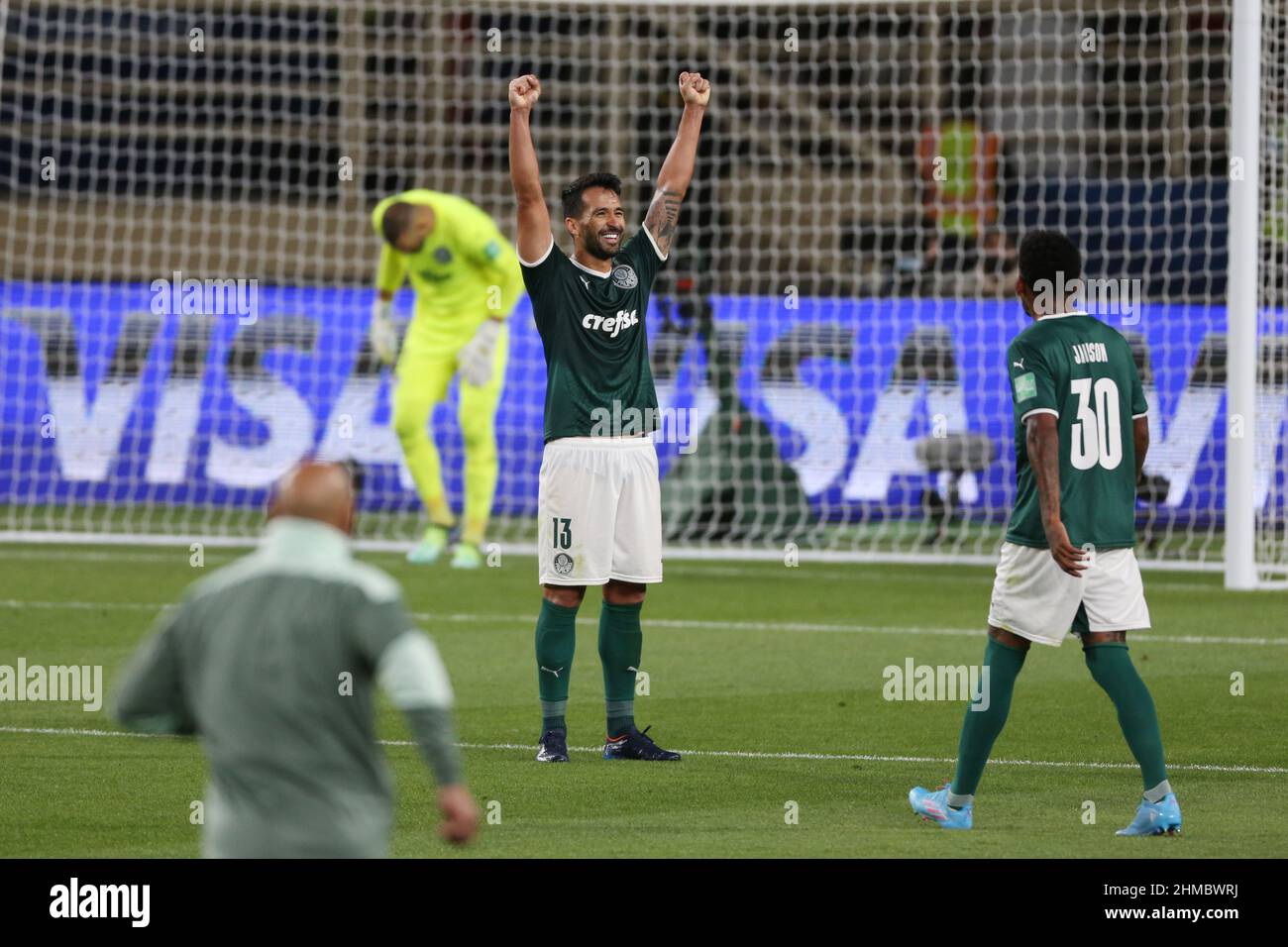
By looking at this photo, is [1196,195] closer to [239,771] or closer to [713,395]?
[713,395]

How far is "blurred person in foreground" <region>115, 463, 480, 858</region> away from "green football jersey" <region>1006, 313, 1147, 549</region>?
10.6 feet

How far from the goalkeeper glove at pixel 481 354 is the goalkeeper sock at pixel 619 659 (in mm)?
6357

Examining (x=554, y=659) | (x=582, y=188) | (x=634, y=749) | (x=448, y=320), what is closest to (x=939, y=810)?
(x=634, y=749)

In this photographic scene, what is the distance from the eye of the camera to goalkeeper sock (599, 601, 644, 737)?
27.2ft

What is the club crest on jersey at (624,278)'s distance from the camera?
8.40m

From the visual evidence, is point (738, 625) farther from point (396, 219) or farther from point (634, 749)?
point (634, 749)

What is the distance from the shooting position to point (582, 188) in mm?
8266

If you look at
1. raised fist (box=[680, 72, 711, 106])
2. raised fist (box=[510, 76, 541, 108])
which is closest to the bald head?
raised fist (box=[510, 76, 541, 108])

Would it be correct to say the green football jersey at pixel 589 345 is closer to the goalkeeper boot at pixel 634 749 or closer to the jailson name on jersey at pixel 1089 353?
the goalkeeper boot at pixel 634 749

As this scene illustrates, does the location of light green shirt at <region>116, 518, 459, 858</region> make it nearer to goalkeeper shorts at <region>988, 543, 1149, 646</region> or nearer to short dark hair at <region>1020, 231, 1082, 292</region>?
goalkeeper shorts at <region>988, 543, 1149, 646</region>

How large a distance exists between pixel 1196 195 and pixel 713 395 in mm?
4353

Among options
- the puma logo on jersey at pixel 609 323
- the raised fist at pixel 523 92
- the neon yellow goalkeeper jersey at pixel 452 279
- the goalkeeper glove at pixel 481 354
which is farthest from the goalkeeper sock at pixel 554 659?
the neon yellow goalkeeper jersey at pixel 452 279

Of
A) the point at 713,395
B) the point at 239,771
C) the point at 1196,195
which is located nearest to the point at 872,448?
the point at 713,395

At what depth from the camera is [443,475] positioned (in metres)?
18.6
